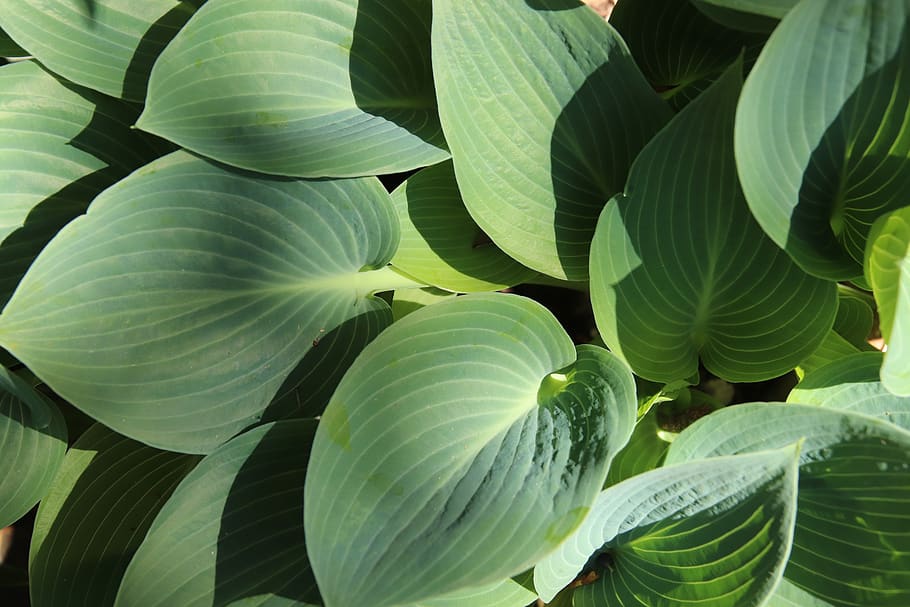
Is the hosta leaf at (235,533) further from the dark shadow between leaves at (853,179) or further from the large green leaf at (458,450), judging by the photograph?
the dark shadow between leaves at (853,179)

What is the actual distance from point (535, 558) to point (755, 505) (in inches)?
8.9

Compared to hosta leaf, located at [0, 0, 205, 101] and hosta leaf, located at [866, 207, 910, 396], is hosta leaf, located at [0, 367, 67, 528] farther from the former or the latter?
hosta leaf, located at [866, 207, 910, 396]

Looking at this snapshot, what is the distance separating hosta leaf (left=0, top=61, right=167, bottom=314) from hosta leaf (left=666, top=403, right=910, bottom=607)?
91 cm

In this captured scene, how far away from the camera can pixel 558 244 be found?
0.92 m

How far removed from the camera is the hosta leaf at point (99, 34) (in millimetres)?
926

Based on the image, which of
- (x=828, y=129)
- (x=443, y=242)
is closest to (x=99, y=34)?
(x=443, y=242)

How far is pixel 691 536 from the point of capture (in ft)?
2.52

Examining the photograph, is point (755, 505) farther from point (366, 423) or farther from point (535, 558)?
point (366, 423)

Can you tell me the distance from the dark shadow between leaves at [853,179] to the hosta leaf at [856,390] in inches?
4.9

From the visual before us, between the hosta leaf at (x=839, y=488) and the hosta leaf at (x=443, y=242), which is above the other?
the hosta leaf at (x=443, y=242)

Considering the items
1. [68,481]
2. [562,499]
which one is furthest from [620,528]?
[68,481]

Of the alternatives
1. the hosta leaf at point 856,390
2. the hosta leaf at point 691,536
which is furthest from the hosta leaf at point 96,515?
the hosta leaf at point 856,390

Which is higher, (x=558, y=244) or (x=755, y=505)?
(x=558, y=244)

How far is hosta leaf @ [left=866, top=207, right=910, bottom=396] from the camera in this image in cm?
61
